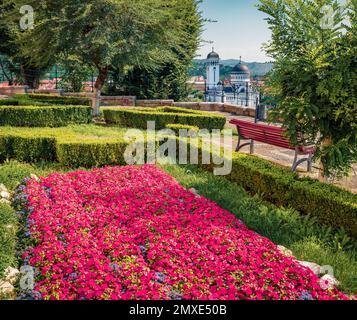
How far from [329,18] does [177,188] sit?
3554 mm

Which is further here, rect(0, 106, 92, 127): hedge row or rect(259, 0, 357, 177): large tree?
rect(0, 106, 92, 127): hedge row

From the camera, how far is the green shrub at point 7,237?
176 inches

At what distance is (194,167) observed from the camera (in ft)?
30.3

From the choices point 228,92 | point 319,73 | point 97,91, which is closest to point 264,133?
point 319,73

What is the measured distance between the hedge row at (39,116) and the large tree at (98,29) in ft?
9.22

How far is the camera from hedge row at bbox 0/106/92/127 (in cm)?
1375

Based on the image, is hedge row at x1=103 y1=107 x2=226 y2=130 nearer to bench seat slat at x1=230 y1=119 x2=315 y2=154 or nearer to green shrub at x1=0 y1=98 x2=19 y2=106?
bench seat slat at x1=230 y1=119 x2=315 y2=154

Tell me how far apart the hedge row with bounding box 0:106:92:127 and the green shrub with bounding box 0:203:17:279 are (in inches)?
345

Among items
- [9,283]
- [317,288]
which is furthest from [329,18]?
[9,283]

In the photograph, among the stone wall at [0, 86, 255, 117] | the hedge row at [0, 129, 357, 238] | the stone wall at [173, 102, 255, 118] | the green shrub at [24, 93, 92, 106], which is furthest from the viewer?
the stone wall at [0, 86, 255, 117]

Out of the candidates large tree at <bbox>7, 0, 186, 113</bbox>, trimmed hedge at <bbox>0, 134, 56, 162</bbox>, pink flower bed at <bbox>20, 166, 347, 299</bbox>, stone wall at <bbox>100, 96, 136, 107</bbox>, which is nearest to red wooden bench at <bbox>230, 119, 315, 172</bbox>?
pink flower bed at <bbox>20, 166, 347, 299</bbox>

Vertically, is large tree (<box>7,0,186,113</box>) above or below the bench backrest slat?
above

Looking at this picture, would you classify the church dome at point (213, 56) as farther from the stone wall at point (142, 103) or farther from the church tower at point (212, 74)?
the stone wall at point (142, 103)

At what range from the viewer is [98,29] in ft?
52.3
